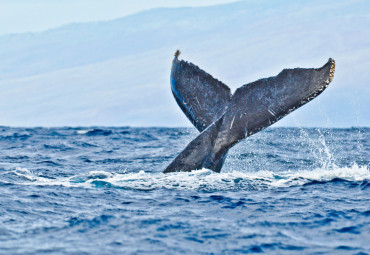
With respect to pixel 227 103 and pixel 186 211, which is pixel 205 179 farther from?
pixel 186 211

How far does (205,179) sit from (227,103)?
58.3 inches

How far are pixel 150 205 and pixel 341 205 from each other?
3026mm

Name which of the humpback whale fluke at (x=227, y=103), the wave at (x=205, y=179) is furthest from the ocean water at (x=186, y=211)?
the humpback whale fluke at (x=227, y=103)

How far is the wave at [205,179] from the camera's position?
1022 cm

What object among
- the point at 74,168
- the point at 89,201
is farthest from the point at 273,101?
the point at 74,168

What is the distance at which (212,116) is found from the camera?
10.6m

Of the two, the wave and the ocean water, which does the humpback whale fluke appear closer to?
the wave

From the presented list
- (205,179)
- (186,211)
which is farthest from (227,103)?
(186,211)

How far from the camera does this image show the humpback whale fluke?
9.29m

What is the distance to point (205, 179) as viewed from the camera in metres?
10.3

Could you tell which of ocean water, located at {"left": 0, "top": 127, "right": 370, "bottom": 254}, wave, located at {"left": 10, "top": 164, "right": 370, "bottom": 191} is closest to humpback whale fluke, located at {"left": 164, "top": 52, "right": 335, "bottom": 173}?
wave, located at {"left": 10, "top": 164, "right": 370, "bottom": 191}

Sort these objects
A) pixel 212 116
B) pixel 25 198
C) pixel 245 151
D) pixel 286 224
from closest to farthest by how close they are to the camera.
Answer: pixel 286 224 < pixel 25 198 < pixel 212 116 < pixel 245 151

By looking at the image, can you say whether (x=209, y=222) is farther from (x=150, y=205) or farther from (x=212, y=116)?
(x=212, y=116)

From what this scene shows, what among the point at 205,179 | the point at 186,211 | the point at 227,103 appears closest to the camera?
the point at 186,211
